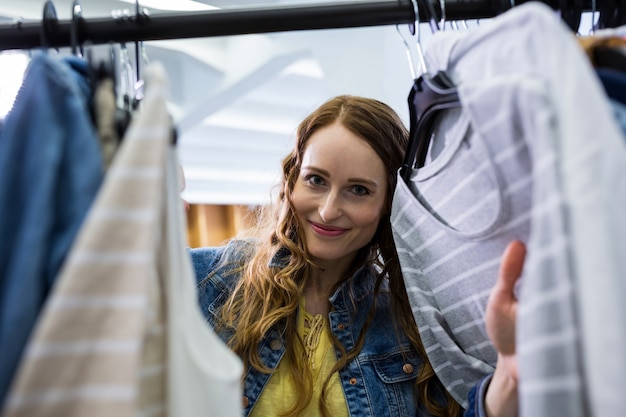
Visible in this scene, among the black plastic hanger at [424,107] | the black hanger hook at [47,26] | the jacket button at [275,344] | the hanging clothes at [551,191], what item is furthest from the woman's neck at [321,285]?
the black hanger hook at [47,26]

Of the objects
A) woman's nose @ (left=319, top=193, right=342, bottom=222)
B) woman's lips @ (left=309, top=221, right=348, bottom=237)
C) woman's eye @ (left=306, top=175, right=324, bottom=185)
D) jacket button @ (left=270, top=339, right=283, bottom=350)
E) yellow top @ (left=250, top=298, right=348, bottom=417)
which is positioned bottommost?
yellow top @ (left=250, top=298, right=348, bottom=417)

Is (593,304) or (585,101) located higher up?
(585,101)

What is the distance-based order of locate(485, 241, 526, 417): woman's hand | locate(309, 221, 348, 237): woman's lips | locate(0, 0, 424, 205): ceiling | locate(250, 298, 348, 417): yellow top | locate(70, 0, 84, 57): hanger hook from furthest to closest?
locate(0, 0, 424, 205): ceiling < locate(309, 221, 348, 237): woman's lips < locate(250, 298, 348, 417): yellow top < locate(70, 0, 84, 57): hanger hook < locate(485, 241, 526, 417): woman's hand

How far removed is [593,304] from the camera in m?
0.45

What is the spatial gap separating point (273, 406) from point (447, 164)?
0.47m

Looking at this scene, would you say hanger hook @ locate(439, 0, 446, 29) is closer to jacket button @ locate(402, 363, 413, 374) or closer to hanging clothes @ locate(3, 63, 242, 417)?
hanging clothes @ locate(3, 63, 242, 417)

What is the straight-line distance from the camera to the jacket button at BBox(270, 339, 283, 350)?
0.98 metres

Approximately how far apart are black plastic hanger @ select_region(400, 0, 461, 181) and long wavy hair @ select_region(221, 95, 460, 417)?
0.83 ft

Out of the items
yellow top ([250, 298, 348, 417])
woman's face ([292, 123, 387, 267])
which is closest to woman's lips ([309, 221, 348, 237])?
woman's face ([292, 123, 387, 267])

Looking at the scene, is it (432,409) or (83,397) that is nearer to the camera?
(83,397)

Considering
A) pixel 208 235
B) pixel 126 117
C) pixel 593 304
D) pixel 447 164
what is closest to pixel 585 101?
pixel 593 304

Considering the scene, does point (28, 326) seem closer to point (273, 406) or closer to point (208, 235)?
point (273, 406)

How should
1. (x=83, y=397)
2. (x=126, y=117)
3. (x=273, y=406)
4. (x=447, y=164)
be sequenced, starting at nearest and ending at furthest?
(x=83, y=397)
(x=126, y=117)
(x=447, y=164)
(x=273, y=406)

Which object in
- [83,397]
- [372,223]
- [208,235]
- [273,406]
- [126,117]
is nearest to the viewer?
[83,397]
